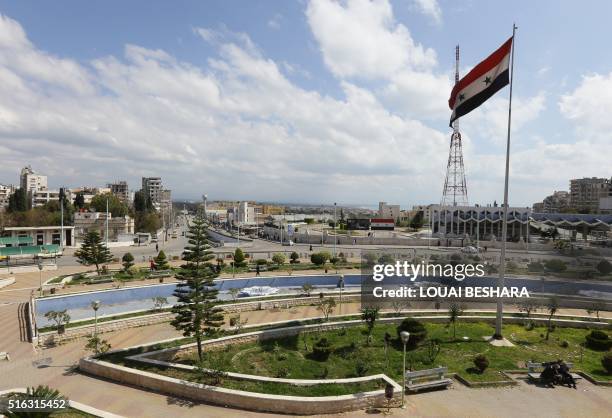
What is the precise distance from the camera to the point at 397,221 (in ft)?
344

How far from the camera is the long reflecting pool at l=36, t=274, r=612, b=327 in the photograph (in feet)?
65.7

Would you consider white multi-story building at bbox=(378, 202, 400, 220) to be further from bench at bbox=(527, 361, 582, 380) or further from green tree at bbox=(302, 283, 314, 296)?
bench at bbox=(527, 361, 582, 380)

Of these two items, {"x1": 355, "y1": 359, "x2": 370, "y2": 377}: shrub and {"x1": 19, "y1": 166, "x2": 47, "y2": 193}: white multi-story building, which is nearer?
{"x1": 355, "y1": 359, "x2": 370, "y2": 377}: shrub

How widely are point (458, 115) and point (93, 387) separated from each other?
17.9m

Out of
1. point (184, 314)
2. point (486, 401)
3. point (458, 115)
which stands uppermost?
point (458, 115)

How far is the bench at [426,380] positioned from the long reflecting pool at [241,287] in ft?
42.5

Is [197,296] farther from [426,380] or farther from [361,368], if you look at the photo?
[426,380]

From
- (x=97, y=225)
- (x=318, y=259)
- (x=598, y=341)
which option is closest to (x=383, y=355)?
(x=598, y=341)

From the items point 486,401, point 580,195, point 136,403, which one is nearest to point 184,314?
point 136,403

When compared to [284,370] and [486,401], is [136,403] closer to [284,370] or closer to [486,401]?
[284,370]

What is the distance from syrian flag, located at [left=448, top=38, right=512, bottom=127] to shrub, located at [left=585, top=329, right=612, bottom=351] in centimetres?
1085

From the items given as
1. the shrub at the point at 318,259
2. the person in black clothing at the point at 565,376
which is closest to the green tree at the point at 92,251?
the shrub at the point at 318,259

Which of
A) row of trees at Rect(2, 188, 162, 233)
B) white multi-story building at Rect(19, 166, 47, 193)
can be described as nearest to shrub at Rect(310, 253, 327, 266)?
row of trees at Rect(2, 188, 162, 233)

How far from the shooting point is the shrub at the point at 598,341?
1500 cm
